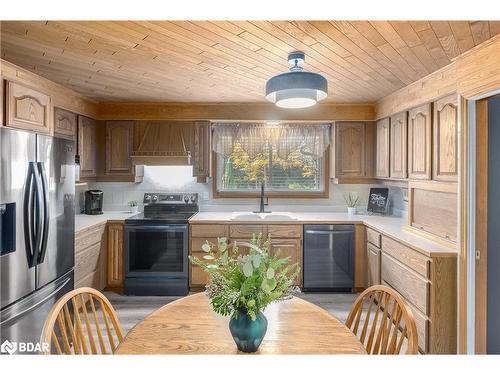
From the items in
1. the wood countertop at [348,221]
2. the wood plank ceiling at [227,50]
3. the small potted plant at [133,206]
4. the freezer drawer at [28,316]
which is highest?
the wood plank ceiling at [227,50]

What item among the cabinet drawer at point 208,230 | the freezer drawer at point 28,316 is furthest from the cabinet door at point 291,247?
the freezer drawer at point 28,316

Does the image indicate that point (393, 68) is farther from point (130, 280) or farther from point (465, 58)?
point (130, 280)

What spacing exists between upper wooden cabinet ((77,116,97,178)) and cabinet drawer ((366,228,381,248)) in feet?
10.8

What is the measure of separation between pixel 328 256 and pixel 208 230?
1.41 meters

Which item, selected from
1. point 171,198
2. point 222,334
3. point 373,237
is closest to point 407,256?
point 373,237

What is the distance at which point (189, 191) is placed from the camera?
432cm

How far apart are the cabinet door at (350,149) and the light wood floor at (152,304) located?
1492mm

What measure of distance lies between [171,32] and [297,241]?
2.57 meters

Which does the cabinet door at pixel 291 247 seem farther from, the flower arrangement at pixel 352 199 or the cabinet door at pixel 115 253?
the cabinet door at pixel 115 253

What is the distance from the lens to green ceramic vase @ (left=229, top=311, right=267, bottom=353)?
1.18 meters

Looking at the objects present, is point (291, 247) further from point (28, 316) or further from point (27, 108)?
point (27, 108)

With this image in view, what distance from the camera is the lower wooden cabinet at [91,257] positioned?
3.06 meters

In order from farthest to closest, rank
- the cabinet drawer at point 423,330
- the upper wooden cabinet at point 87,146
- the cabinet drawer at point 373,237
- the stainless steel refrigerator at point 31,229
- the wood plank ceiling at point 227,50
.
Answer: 1. the upper wooden cabinet at point 87,146
2. the cabinet drawer at point 373,237
3. the cabinet drawer at point 423,330
4. the stainless steel refrigerator at point 31,229
5. the wood plank ceiling at point 227,50
